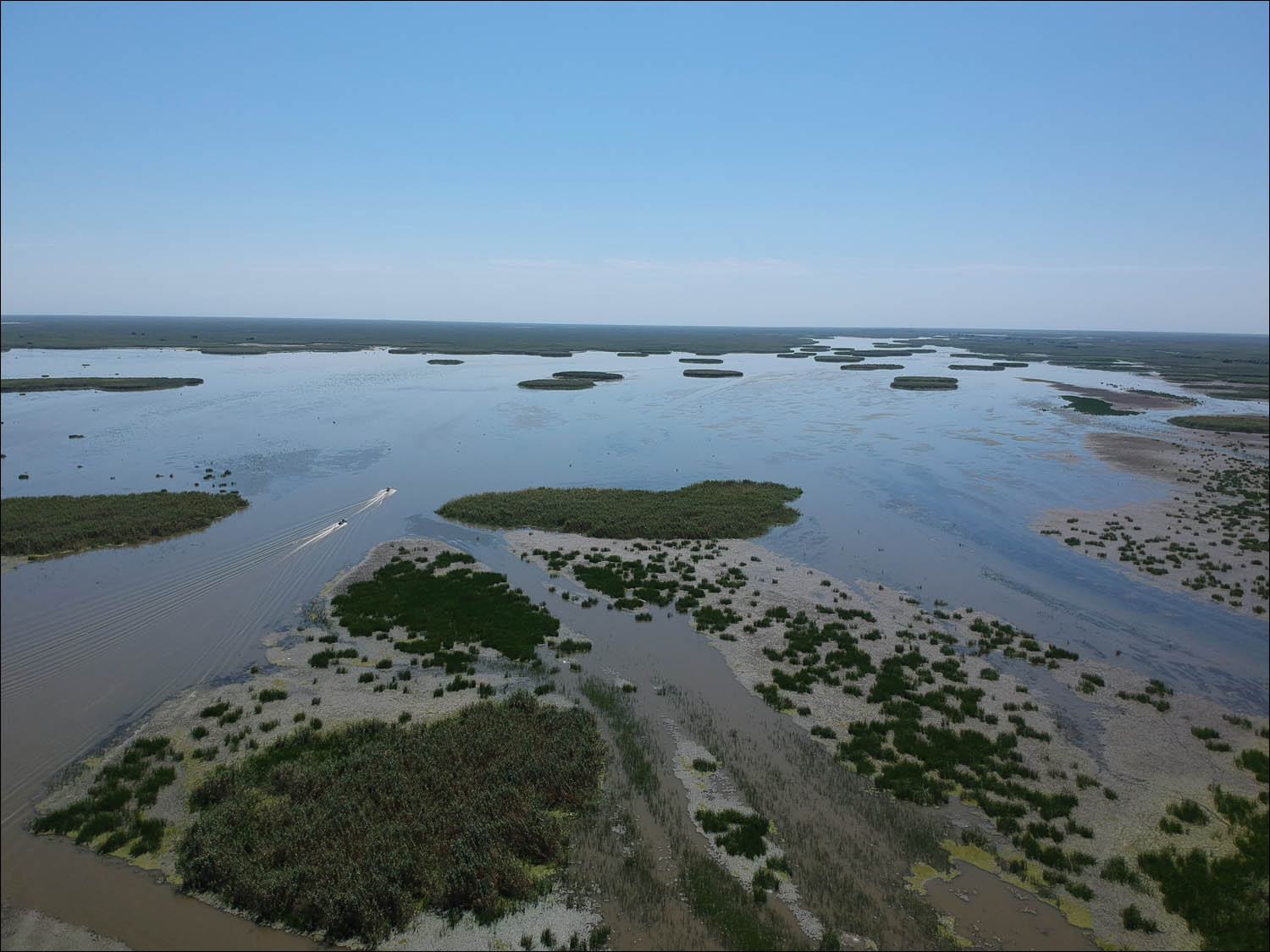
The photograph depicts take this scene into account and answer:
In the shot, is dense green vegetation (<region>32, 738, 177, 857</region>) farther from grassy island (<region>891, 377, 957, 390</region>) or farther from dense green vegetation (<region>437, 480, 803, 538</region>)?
grassy island (<region>891, 377, 957, 390</region>)

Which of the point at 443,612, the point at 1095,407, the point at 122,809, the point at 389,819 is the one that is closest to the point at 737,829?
the point at 389,819

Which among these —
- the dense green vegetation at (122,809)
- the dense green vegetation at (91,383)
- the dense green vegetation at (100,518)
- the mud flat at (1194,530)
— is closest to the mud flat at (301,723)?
the dense green vegetation at (122,809)

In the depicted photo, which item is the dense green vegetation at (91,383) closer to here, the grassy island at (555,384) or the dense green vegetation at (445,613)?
the grassy island at (555,384)

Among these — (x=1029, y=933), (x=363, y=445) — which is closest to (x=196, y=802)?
(x=1029, y=933)

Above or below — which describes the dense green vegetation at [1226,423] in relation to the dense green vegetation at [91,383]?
below

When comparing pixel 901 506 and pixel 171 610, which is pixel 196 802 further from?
pixel 901 506

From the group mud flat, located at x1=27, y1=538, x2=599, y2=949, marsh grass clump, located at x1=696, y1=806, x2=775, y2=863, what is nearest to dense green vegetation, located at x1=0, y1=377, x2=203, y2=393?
mud flat, located at x1=27, y1=538, x2=599, y2=949

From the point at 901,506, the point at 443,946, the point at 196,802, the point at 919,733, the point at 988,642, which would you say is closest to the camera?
the point at 443,946
